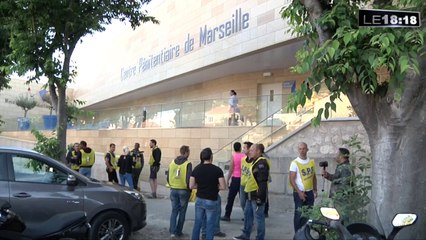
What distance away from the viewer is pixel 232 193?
9602 mm

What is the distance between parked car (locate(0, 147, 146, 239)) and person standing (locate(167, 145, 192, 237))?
0.70 metres

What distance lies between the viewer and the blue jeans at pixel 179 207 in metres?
7.93

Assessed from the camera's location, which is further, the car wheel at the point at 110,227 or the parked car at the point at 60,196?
the car wheel at the point at 110,227

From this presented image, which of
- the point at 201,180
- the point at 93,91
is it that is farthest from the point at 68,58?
the point at 93,91

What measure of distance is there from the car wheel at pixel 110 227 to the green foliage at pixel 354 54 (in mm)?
3928

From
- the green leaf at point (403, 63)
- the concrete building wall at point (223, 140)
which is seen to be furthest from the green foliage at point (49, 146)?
the green leaf at point (403, 63)

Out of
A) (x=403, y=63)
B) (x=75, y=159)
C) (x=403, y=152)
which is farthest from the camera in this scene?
(x=75, y=159)

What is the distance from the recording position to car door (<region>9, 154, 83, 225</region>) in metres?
6.46

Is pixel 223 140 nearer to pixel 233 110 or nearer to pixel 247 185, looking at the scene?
pixel 233 110

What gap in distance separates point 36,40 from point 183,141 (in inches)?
353

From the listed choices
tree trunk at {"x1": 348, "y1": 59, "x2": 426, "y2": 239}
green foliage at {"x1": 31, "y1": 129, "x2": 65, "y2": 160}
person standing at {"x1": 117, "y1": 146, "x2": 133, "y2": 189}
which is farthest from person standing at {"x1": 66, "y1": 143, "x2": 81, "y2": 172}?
tree trunk at {"x1": 348, "y1": 59, "x2": 426, "y2": 239}

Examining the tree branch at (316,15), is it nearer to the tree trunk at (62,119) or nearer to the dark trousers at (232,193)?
the dark trousers at (232,193)

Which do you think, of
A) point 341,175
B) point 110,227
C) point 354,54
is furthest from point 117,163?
point 354,54

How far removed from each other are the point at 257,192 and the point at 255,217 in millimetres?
448
